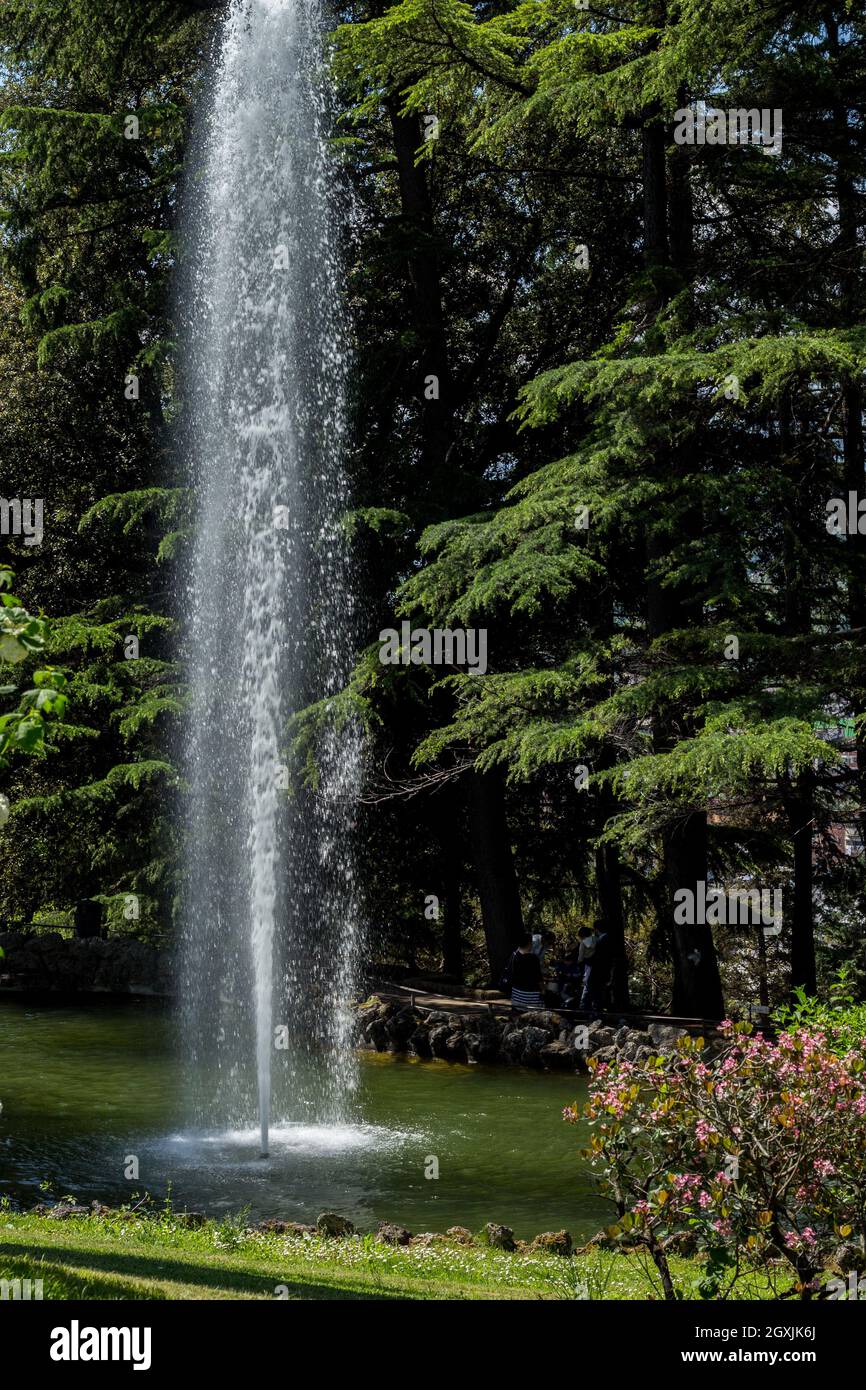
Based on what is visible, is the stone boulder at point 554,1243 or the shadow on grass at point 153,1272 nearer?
the shadow on grass at point 153,1272

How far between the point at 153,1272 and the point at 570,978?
11.2 metres

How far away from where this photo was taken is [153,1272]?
5.87m

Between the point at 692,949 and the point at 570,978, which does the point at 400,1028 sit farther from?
the point at 692,949

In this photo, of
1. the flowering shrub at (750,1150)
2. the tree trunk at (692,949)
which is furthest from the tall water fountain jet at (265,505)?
the flowering shrub at (750,1150)

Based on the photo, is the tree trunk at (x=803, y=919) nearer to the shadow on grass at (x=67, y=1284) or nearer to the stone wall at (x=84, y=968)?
the stone wall at (x=84, y=968)

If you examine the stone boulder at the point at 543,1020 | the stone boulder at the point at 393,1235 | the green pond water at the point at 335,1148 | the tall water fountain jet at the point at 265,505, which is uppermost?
the tall water fountain jet at the point at 265,505

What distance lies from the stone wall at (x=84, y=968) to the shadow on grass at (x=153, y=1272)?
43.3ft

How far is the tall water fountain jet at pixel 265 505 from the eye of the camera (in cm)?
1772

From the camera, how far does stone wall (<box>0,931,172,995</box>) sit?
19344mm

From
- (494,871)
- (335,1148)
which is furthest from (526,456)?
(335,1148)

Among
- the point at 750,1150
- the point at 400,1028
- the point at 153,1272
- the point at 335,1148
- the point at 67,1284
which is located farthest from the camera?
the point at 400,1028

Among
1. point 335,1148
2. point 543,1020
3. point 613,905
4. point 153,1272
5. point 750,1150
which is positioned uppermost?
point 750,1150

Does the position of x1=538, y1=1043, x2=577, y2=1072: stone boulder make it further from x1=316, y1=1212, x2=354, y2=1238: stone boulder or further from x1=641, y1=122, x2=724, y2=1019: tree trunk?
x1=316, y1=1212, x2=354, y2=1238: stone boulder
